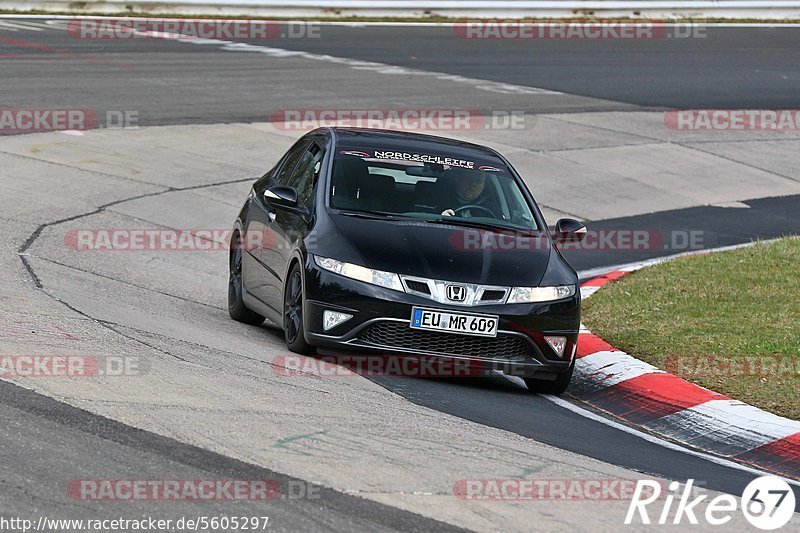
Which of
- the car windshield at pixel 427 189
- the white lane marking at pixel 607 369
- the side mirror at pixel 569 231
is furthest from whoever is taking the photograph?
the side mirror at pixel 569 231

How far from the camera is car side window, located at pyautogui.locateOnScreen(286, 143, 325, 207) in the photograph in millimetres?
9859

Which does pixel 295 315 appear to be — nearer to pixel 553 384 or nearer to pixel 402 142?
pixel 553 384

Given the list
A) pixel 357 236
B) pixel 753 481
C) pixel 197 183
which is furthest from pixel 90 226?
pixel 753 481

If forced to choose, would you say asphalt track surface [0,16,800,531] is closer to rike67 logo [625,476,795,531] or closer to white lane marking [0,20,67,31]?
rike67 logo [625,476,795,531]

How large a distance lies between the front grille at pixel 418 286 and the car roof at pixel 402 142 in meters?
1.79

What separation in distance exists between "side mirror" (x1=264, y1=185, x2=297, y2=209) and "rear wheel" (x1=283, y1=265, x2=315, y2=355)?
1.96ft

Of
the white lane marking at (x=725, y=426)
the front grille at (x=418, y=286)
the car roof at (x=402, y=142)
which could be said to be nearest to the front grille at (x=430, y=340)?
the front grille at (x=418, y=286)

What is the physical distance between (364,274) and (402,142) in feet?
6.24

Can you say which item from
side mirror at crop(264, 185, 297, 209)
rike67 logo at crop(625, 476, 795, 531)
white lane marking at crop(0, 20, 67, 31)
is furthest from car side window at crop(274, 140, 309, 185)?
white lane marking at crop(0, 20, 67, 31)

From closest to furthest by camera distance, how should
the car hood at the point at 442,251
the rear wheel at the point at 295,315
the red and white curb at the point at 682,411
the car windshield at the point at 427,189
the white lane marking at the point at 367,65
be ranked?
1. the red and white curb at the point at 682,411
2. the car hood at the point at 442,251
3. the rear wheel at the point at 295,315
4. the car windshield at the point at 427,189
5. the white lane marking at the point at 367,65

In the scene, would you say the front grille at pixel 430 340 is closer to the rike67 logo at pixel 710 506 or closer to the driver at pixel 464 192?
the driver at pixel 464 192

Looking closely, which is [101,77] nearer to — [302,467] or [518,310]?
[518,310]

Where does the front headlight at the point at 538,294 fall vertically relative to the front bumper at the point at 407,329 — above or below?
above

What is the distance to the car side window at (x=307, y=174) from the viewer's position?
32.3 feet
